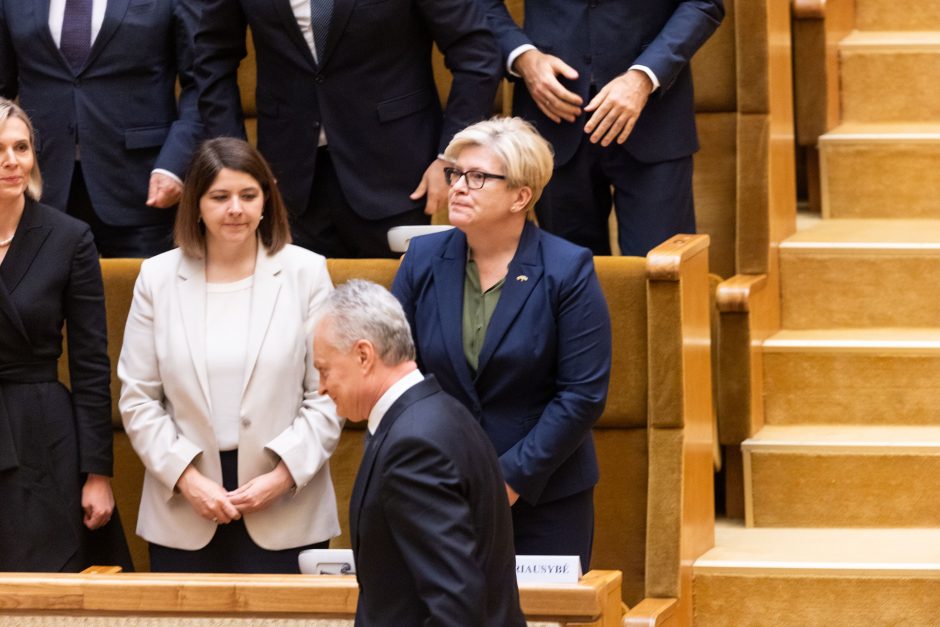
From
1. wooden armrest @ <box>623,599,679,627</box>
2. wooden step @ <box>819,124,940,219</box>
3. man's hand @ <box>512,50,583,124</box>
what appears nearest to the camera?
wooden armrest @ <box>623,599,679,627</box>

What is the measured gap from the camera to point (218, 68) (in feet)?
7.88

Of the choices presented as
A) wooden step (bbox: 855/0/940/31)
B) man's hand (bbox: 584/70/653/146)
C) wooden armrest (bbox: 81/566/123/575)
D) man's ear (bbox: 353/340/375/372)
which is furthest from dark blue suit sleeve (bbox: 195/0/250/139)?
wooden step (bbox: 855/0/940/31)

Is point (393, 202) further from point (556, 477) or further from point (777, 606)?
point (777, 606)

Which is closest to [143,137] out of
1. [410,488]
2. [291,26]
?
[291,26]

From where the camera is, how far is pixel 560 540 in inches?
76.5

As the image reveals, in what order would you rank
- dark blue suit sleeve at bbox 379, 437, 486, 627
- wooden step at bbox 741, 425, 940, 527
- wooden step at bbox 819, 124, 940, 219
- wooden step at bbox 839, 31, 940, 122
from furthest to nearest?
wooden step at bbox 839, 31, 940, 122 → wooden step at bbox 819, 124, 940, 219 → wooden step at bbox 741, 425, 940, 527 → dark blue suit sleeve at bbox 379, 437, 486, 627

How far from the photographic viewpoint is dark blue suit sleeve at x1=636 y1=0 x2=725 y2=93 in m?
2.34

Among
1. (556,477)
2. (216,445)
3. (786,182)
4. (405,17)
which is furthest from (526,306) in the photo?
(786,182)

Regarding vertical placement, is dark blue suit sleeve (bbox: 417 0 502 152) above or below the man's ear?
above

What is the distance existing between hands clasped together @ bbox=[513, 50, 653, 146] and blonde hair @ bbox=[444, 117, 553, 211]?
396mm

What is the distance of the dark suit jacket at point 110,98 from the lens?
8.02 feet

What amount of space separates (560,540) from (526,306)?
0.28m

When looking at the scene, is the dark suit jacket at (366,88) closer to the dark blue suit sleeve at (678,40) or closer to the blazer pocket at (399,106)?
the blazer pocket at (399,106)

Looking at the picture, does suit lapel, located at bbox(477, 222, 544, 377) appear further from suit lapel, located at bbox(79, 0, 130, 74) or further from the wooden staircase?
suit lapel, located at bbox(79, 0, 130, 74)
